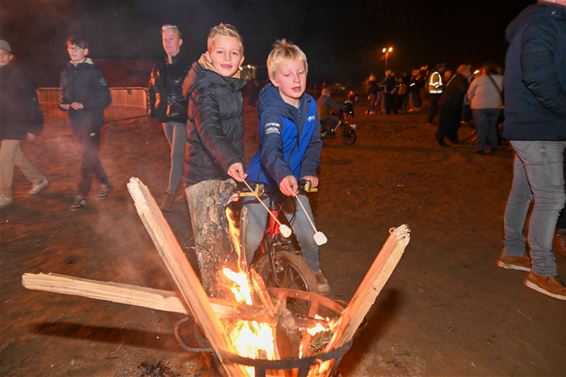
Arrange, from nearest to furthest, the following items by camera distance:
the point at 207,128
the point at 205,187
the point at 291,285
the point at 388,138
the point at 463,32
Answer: the point at 207,128
the point at 205,187
the point at 291,285
the point at 388,138
the point at 463,32

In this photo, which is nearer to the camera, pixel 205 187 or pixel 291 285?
pixel 205 187

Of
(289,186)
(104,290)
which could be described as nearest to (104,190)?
(289,186)

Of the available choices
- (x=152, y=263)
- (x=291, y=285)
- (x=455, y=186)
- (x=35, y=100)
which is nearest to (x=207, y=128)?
(x=291, y=285)

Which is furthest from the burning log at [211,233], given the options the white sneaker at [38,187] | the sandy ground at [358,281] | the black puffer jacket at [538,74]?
the white sneaker at [38,187]

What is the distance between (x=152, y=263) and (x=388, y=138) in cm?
953

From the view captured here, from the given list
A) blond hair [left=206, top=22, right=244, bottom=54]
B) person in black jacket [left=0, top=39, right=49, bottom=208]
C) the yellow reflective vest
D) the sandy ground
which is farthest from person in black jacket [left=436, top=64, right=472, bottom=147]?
person in black jacket [left=0, top=39, right=49, bottom=208]

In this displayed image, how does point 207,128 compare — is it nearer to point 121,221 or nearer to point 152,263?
point 152,263

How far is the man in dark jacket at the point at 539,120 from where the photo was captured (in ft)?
10.6

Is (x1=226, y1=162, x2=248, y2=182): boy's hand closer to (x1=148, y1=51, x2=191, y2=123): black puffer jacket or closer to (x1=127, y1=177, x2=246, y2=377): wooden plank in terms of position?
(x1=127, y1=177, x2=246, y2=377): wooden plank

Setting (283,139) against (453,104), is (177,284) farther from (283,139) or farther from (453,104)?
(453,104)

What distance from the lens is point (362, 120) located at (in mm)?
16719

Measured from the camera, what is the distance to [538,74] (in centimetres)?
321

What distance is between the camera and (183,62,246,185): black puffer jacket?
271 cm

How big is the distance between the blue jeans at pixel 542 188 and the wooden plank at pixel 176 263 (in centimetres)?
312
